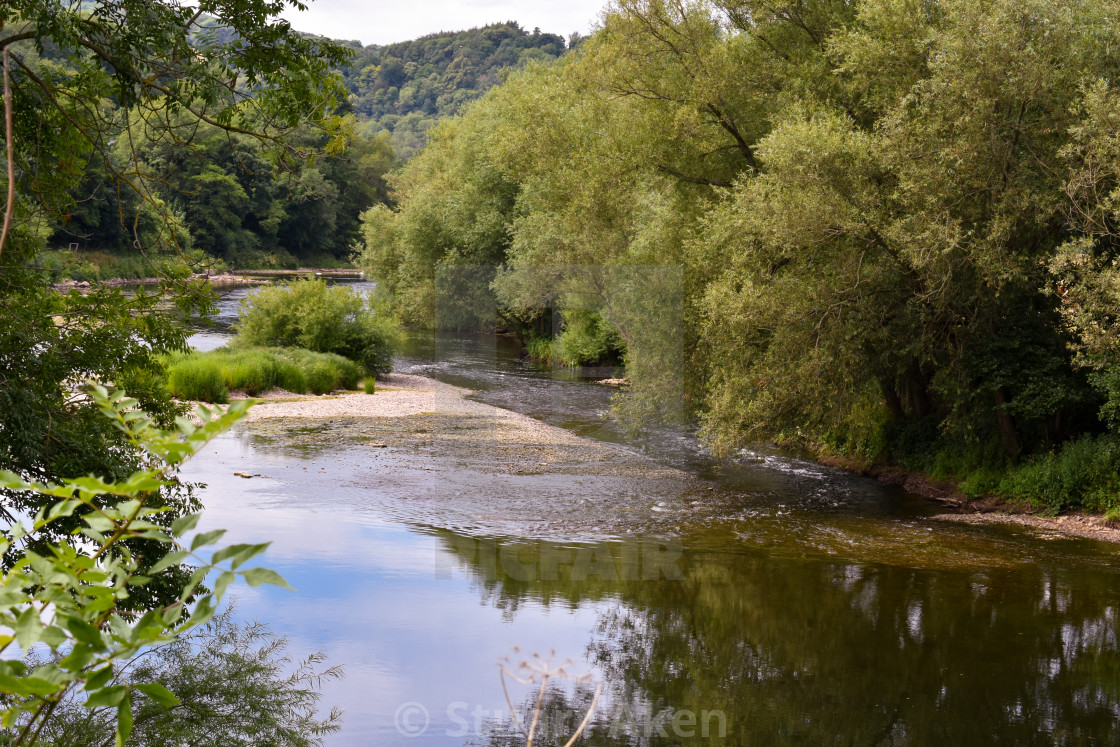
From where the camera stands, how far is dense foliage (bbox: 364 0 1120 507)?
11.0 m

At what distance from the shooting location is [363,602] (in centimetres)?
853

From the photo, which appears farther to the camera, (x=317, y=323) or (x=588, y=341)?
(x=588, y=341)

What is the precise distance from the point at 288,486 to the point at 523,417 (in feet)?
23.3

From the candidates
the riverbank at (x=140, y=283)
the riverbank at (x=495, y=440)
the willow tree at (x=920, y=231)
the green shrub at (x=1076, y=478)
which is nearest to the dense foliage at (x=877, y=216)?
the willow tree at (x=920, y=231)

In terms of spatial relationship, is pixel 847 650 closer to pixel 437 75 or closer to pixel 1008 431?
pixel 1008 431

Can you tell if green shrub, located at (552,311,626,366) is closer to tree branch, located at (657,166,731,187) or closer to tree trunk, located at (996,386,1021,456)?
tree branch, located at (657,166,731,187)

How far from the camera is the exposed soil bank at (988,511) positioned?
37.3 ft

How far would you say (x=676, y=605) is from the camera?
353 inches

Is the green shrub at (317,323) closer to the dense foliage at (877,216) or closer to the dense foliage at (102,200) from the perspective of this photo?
the dense foliage at (877,216)

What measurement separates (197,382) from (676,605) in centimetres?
1287

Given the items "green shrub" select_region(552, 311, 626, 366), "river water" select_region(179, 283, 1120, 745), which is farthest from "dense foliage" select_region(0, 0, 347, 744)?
"green shrub" select_region(552, 311, 626, 366)

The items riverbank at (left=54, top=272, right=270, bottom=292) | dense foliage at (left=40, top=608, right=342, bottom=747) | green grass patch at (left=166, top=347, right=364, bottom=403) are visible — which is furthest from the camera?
green grass patch at (left=166, top=347, right=364, bottom=403)

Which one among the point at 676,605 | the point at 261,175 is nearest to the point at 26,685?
the point at 676,605

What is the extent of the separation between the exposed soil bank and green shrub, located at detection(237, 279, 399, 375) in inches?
550
